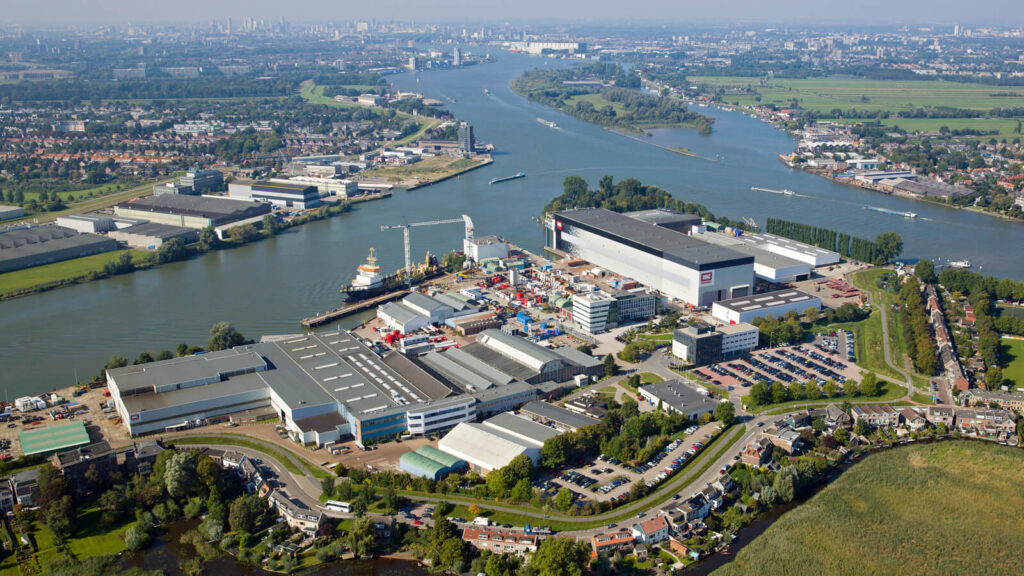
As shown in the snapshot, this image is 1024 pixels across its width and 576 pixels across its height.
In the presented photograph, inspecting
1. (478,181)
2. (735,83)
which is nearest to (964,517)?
(478,181)

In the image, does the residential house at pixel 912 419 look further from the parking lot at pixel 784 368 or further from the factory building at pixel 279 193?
the factory building at pixel 279 193

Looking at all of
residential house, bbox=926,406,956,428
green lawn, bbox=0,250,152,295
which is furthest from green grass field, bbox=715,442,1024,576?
green lawn, bbox=0,250,152,295

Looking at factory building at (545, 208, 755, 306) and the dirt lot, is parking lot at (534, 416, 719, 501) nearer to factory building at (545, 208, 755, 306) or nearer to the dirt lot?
factory building at (545, 208, 755, 306)

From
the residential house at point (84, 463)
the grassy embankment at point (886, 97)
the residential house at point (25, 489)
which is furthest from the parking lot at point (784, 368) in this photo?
the grassy embankment at point (886, 97)

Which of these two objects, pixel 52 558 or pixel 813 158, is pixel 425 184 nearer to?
pixel 813 158

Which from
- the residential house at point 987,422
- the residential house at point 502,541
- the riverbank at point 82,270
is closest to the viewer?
the residential house at point 502,541
